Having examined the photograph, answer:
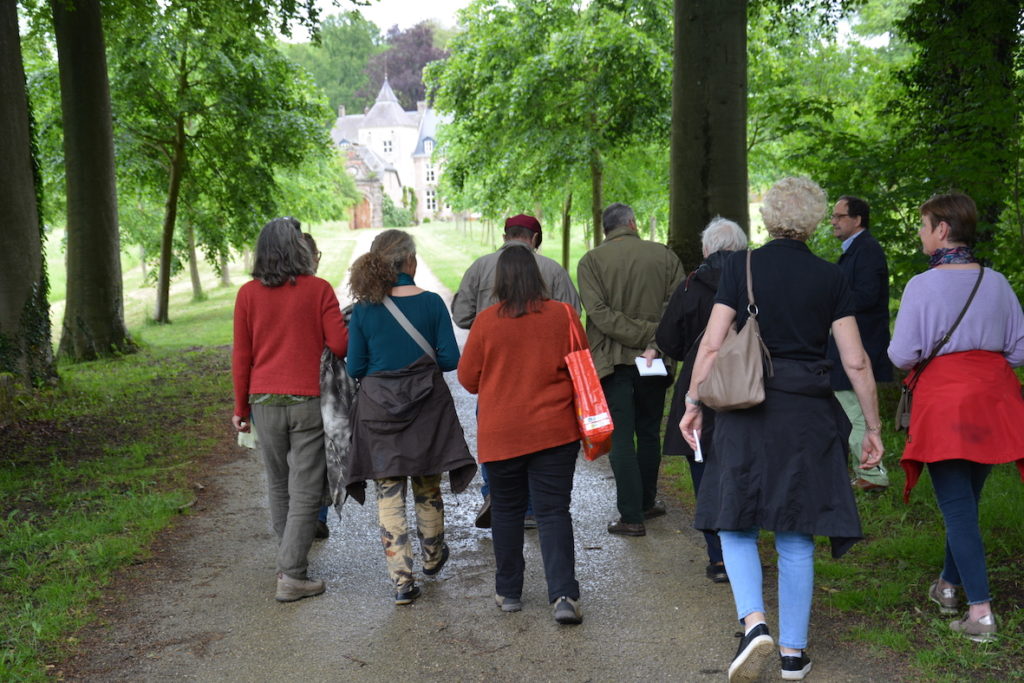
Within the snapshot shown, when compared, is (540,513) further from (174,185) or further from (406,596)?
(174,185)

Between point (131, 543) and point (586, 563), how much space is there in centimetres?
273

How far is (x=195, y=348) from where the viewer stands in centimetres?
1838

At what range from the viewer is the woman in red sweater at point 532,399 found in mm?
4801

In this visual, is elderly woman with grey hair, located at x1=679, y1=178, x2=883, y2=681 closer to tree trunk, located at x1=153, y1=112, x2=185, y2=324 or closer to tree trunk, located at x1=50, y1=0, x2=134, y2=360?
tree trunk, located at x1=50, y1=0, x2=134, y2=360

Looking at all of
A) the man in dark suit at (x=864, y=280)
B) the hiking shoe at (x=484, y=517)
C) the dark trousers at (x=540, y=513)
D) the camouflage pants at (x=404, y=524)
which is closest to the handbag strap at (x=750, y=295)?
the dark trousers at (x=540, y=513)

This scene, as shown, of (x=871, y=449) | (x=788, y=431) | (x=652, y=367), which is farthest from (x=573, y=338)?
(x=871, y=449)

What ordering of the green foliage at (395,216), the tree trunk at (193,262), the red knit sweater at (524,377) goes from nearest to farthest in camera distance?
the red knit sweater at (524,377), the tree trunk at (193,262), the green foliage at (395,216)

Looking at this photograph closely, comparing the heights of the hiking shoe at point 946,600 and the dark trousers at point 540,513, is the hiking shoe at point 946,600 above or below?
below

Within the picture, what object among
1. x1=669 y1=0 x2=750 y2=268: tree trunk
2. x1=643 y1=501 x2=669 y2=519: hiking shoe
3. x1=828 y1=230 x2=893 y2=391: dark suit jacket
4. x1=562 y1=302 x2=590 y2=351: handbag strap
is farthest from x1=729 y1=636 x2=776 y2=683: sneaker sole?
x1=669 y1=0 x2=750 y2=268: tree trunk

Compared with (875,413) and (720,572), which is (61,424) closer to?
(720,572)

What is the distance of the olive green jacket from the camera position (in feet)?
20.2

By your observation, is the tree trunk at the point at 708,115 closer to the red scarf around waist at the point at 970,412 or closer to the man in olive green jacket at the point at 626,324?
the man in olive green jacket at the point at 626,324

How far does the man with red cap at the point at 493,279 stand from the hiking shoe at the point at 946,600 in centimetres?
235

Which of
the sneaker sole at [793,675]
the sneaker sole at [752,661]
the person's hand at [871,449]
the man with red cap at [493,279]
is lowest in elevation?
the sneaker sole at [793,675]
